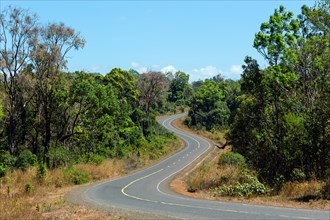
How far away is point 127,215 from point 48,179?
59.8 feet

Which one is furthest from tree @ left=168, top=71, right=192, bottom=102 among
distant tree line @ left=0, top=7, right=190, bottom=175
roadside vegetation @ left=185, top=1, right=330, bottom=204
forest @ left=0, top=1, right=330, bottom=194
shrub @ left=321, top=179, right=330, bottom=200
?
shrub @ left=321, top=179, right=330, bottom=200

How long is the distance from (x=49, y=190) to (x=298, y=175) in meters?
18.3

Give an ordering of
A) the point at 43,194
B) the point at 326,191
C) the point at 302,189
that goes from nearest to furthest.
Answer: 1. the point at 326,191
2. the point at 302,189
3. the point at 43,194

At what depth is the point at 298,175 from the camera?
848 inches

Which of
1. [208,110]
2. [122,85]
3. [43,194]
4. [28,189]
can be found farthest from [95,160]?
[208,110]

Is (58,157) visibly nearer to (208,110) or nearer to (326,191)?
(326,191)

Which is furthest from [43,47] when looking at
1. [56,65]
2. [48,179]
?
[48,179]

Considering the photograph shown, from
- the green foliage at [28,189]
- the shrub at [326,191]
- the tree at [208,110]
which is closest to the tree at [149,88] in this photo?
the tree at [208,110]

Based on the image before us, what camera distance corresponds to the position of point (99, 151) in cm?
5150

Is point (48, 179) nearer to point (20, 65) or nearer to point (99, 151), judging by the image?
point (20, 65)

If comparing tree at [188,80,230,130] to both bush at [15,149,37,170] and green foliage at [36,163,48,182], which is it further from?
green foliage at [36,163,48,182]

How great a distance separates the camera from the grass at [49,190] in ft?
57.6

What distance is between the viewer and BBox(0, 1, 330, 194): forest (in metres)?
22.5

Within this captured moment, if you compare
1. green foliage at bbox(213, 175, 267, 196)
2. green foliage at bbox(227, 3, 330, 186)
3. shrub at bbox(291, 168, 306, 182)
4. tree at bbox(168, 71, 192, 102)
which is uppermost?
tree at bbox(168, 71, 192, 102)
